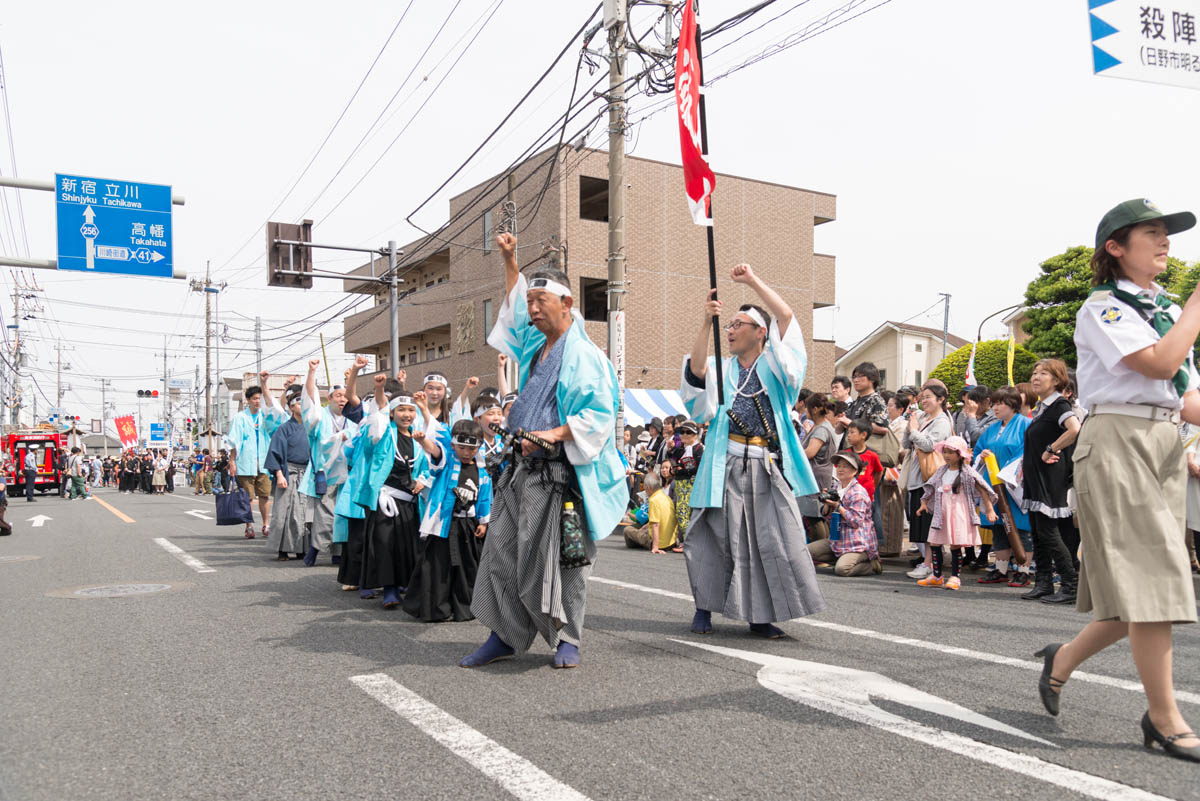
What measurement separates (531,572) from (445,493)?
1.59 meters

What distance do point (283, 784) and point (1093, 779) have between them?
8.65ft

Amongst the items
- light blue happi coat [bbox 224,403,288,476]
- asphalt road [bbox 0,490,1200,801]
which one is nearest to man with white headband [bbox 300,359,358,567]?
asphalt road [bbox 0,490,1200,801]

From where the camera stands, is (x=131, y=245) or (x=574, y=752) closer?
(x=574, y=752)

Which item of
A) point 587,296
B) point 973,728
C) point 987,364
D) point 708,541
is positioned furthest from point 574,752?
point 987,364

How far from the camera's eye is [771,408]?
5.41 meters

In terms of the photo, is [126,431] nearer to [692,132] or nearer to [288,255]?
[288,255]

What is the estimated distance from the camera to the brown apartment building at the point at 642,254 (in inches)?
1089

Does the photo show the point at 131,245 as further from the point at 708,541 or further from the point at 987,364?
the point at 987,364

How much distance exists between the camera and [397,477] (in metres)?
6.92

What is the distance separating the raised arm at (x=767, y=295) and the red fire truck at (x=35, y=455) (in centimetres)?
3442

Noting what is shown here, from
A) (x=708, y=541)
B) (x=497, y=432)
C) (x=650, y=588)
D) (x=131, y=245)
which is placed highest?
(x=131, y=245)

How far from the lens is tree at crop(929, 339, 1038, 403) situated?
97.6 ft

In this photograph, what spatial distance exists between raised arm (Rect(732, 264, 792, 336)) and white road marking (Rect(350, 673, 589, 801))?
2631 millimetres

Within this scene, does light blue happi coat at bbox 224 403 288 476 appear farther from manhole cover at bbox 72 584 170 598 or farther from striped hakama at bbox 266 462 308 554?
manhole cover at bbox 72 584 170 598
